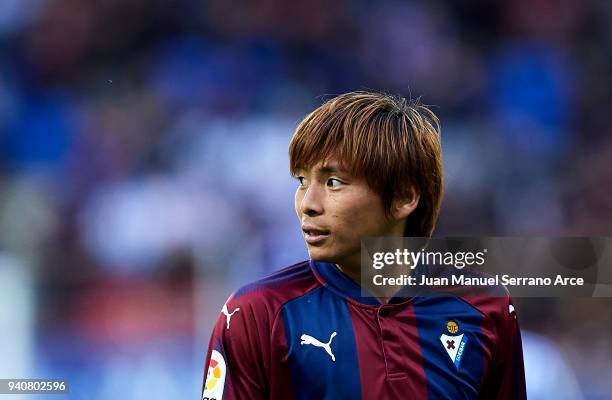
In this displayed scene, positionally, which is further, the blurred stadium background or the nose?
the blurred stadium background

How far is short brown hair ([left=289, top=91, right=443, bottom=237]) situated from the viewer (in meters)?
2.24

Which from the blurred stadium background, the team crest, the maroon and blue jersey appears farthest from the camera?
the blurred stadium background

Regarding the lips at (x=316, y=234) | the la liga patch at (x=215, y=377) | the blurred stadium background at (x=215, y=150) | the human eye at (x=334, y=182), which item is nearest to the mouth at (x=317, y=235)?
the lips at (x=316, y=234)

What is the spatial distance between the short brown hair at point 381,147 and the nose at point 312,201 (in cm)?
7

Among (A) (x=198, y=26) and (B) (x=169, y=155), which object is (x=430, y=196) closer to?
(B) (x=169, y=155)

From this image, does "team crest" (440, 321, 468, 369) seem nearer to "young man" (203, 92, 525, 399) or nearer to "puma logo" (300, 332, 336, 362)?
"young man" (203, 92, 525, 399)

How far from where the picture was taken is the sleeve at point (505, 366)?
7.72 feet

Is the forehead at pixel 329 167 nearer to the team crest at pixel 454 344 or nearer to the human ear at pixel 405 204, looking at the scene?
the human ear at pixel 405 204

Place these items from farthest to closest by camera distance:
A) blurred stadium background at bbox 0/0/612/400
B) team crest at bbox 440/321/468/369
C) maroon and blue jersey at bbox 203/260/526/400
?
1. blurred stadium background at bbox 0/0/612/400
2. team crest at bbox 440/321/468/369
3. maroon and blue jersey at bbox 203/260/526/400

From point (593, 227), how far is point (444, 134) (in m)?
1.14

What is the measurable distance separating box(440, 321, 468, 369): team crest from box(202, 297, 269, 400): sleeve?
1.51ft

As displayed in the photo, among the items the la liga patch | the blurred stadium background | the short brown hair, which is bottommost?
the la liga patch

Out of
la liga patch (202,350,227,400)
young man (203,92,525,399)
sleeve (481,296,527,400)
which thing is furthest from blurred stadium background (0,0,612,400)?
la liga patch (202,350,227,400)

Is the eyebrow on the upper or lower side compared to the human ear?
upper
